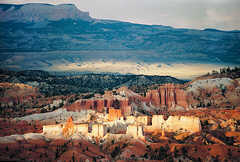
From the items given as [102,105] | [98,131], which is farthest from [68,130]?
[102,105]

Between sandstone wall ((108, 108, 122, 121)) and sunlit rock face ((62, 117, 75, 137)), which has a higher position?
sunlit rock face ((62, 117, 75, 137))

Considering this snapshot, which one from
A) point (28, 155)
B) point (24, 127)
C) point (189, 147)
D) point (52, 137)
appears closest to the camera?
point (28, 155)

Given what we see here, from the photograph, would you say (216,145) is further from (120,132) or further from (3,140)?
(3,140)

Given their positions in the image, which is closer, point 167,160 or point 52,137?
point 167,160

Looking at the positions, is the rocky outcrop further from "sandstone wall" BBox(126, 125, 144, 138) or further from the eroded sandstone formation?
the eroded sandstone formation

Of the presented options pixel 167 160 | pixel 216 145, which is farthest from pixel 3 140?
pixel 216 145

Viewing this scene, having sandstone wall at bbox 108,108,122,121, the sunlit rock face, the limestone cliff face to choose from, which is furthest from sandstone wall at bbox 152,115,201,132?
the sunlit rock face
